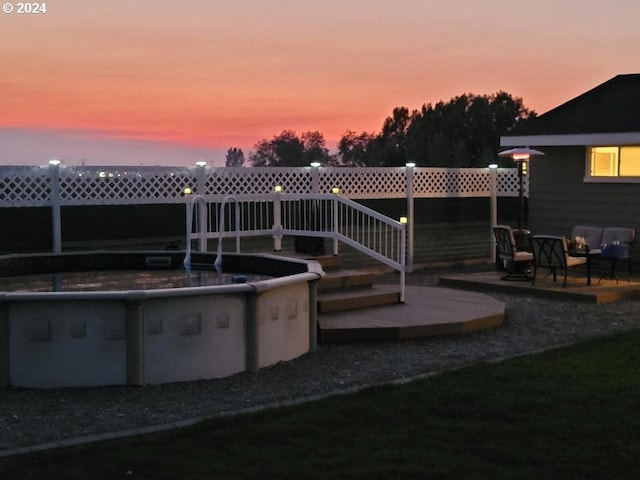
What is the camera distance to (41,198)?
38.1 feet

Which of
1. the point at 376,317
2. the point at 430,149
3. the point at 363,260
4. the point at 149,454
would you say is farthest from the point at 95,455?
the point at 430,149

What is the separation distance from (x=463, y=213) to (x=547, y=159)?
265cm

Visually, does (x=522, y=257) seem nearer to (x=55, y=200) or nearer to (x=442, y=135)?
(x=55, y=200)

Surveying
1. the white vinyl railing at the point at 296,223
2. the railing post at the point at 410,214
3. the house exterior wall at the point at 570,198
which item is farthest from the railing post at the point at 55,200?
the house exterior wall at the point at 570,198

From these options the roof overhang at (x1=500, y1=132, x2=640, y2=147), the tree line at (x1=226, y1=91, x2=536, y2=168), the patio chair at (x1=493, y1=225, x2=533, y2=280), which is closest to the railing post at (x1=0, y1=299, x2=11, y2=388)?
the patio chair at (x1=493, y1=225, x2=533, y2=280)

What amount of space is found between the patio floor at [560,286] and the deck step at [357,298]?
2588 millimetres

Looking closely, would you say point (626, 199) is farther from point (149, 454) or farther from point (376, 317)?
point (149, 454)

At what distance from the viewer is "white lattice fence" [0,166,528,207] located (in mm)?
11617

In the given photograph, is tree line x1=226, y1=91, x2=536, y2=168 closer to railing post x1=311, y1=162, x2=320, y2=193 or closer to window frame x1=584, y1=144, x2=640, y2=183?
railing post x1=311, y1=162, x2=320, y2=193

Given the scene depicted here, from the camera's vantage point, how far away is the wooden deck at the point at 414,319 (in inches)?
322

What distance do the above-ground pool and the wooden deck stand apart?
3.07ft

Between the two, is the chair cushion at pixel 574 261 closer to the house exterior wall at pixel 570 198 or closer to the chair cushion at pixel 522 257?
the chair cushion at pixel 522 257

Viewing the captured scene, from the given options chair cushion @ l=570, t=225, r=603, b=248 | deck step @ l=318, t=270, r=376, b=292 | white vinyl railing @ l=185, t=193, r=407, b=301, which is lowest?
deck step @ l=318, t=270, r=376, b=292

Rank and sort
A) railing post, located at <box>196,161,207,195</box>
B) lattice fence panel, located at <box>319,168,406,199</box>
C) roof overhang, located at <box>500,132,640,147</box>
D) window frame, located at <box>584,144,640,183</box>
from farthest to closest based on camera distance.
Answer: lattice fence panel, located at <box>319,168,406,199</box> → window frame, located at <box>584,144,640,183</box> → roof overhang, located at <box>500,132,640,147</box> → railing post, located at <box>196,161,207,195</box>
